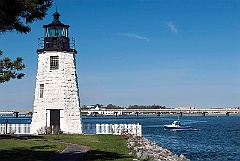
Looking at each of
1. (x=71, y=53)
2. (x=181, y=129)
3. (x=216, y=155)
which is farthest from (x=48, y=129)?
(x=181, y=129)

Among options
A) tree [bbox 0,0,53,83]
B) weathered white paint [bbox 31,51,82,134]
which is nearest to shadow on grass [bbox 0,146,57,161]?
tree [bbox 0,0,53,83]

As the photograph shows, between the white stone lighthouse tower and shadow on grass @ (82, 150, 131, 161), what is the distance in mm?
12906

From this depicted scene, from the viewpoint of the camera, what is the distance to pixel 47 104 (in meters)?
35.1

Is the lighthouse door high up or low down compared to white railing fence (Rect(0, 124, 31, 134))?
Result: up

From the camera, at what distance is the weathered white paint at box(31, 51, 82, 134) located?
34.9 m

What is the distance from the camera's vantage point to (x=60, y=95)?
34.9 m

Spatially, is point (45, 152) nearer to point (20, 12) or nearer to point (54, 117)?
point (20, 12)

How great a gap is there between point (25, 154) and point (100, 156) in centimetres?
372

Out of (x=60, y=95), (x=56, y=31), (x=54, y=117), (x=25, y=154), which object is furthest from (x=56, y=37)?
(x=25, y=154)

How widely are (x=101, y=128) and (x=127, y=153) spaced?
1573 cm

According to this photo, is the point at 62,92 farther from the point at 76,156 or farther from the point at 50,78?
the point at 76,156

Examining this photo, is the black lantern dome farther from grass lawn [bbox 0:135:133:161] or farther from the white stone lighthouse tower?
grass lawn [bbox 0:135:133:161]

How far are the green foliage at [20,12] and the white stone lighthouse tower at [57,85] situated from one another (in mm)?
18711

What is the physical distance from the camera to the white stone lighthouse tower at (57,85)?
1374 inches
